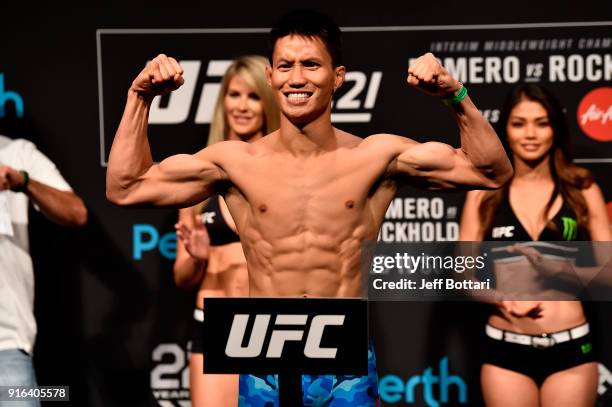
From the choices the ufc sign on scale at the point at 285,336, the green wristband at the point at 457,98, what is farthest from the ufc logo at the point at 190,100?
the ufc sign on scale at the point at 285,336

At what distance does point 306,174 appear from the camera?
257 centimetres

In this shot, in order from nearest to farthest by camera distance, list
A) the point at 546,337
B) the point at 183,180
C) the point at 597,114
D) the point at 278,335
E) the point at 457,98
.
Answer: the point at 278,335 → the point at 457,98 → the point at 183,180 → the point at 546,337 → the point at 597,114

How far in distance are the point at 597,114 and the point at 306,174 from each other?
6.62 ft

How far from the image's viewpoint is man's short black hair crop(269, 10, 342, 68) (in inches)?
98.9

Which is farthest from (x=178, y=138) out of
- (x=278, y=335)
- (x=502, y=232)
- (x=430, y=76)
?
(x=278, y=335)

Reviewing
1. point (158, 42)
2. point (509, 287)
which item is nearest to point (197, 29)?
point (158, 42)

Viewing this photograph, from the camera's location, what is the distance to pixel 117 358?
4203 mm

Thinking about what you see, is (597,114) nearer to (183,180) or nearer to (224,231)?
(224,231)

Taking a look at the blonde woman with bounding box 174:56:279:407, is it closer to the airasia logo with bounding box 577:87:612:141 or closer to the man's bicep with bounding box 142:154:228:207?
the man's bicep with bounding box 142:154:228:207

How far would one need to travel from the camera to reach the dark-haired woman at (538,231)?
3623mm

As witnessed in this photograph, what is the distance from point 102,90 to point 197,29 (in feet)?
1.63

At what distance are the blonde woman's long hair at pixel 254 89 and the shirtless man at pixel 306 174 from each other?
3.74ft

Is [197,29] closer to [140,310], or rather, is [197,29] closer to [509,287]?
[140,310]

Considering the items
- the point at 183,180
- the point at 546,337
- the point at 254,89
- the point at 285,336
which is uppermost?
the point at 254,89
